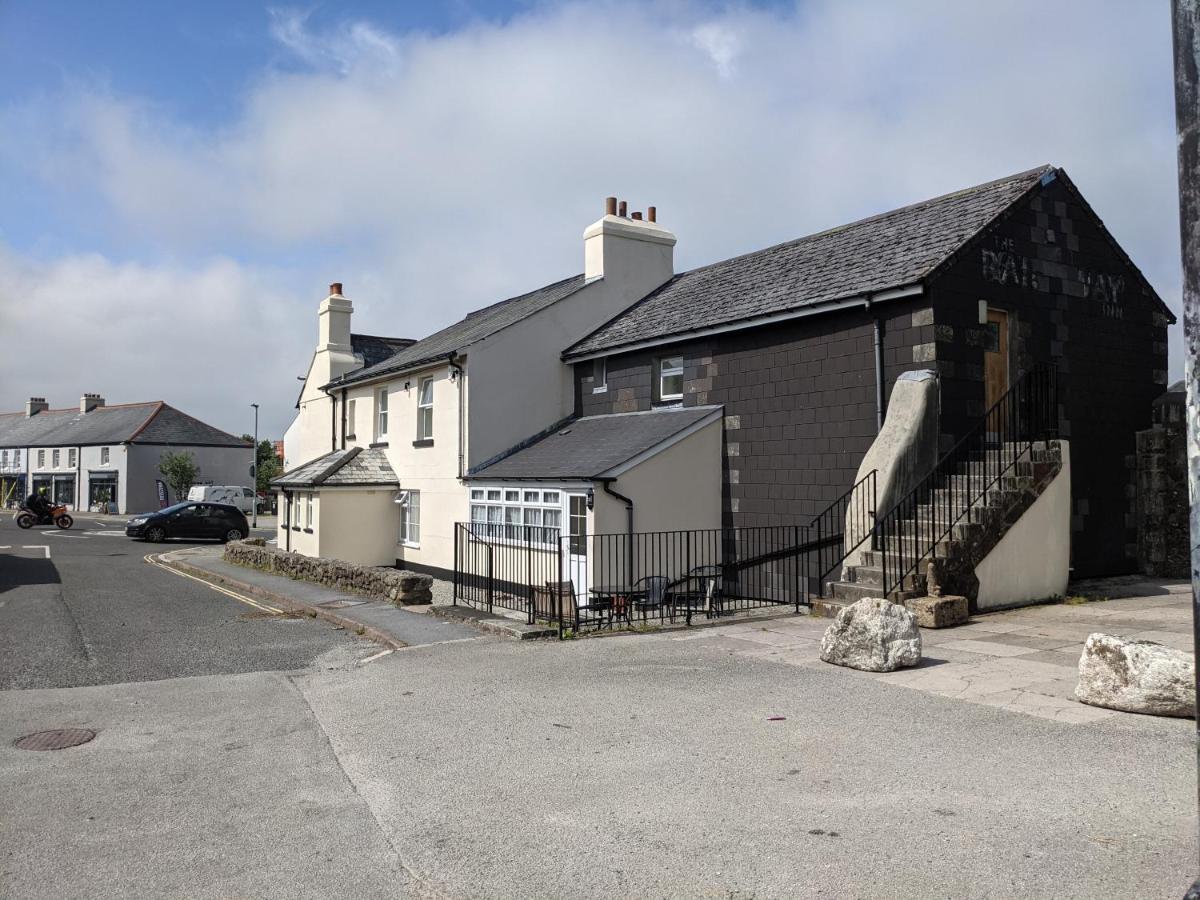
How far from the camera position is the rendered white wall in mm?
12500

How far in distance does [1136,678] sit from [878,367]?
24.5ft

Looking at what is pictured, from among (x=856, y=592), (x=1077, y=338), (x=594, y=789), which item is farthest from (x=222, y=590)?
(x=1077, y=338)

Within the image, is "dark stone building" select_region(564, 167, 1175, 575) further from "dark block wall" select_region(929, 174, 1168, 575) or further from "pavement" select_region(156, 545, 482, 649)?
"pavement" select_region(156, 545, 482, 649)

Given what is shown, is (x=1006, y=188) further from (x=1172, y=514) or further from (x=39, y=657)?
(x=39, y=657)

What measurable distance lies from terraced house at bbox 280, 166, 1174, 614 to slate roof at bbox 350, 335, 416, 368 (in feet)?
28.7

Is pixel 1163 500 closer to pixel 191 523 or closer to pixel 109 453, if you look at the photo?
pixel 191 523

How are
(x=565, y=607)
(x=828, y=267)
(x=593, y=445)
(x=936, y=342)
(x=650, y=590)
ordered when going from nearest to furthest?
(x=936, y=342) → (x=565, y=607) → (x=650, y=590) → (x=828, y=267) → (x=593, y=445)

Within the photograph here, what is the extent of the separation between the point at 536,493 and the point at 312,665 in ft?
25.4

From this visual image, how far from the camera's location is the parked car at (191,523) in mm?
34531

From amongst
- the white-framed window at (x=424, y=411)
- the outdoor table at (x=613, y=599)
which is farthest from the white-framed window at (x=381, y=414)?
the outdoor table at (x=613, y=599)

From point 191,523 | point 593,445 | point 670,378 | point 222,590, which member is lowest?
point 222,590

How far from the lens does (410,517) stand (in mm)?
23781

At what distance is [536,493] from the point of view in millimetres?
17859

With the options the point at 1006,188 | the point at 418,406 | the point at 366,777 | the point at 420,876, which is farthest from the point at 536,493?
the point at 420,876
